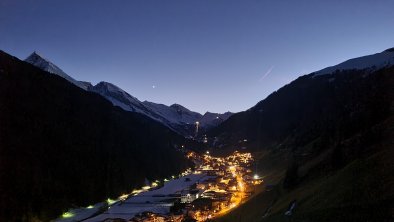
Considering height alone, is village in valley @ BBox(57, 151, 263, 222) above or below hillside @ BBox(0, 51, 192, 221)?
below

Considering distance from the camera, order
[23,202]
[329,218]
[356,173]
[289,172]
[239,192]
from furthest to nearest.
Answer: [239,192], [23,202], [289,172], [356,173], [329,218]

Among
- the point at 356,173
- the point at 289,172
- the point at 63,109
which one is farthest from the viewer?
the point at 63,109

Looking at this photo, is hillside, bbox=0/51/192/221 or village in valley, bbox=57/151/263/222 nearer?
village in valley, bbox=57/151/263/222

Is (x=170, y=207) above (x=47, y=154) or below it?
below

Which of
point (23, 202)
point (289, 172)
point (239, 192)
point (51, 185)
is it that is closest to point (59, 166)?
point (51, 185)

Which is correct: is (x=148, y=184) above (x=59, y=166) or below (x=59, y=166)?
below

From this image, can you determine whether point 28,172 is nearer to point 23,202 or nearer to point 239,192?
point 23,202

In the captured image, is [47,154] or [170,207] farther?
[47,154]

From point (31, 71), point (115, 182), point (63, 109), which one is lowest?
point (115, 182)
